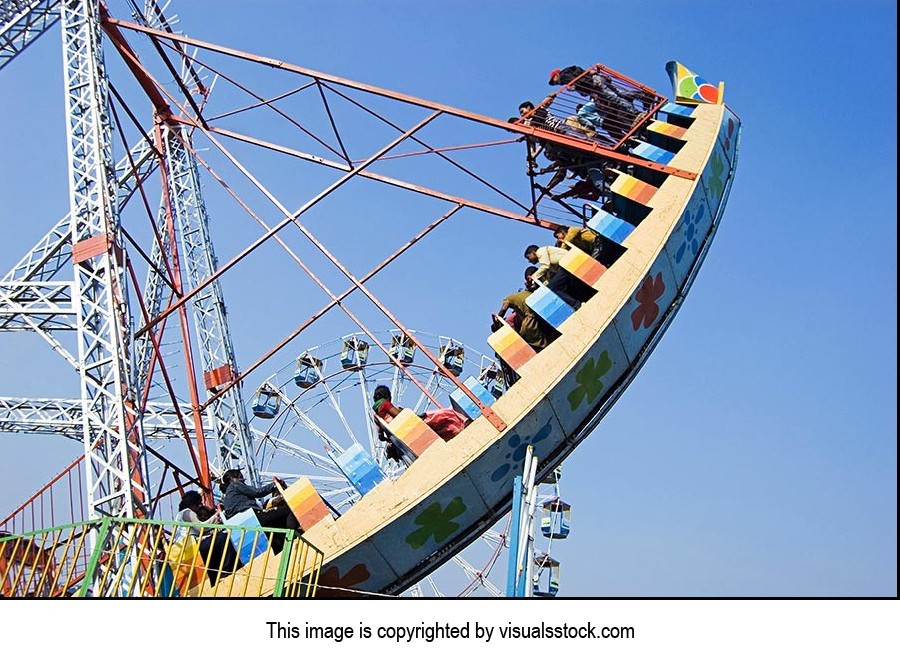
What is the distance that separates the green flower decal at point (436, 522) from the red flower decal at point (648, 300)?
338 centimetres

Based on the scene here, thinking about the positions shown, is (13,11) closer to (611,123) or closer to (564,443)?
(611,123)

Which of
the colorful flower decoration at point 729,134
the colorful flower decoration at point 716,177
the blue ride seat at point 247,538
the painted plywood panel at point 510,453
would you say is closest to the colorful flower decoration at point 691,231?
the colorful flower decoration at point 716,177

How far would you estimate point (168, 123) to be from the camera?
1902cm

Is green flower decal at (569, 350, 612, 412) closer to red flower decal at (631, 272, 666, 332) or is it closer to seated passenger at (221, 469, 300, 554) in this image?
red flower decal at (631, 272, 666, 332)

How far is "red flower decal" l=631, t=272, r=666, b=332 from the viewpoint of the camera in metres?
13.7

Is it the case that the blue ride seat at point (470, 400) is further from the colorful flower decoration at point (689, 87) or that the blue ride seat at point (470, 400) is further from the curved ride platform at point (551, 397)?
the colorful flower decoration at point (689, 87)

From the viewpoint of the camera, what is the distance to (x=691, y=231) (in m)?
14.6

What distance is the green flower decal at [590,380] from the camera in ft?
43.4

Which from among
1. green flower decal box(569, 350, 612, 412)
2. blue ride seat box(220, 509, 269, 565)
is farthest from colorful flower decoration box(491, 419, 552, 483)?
blue ride seat box(220, 509, 269, 565)

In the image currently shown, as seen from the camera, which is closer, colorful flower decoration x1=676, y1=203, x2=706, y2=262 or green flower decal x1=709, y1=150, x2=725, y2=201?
colorful flower decoration x1=676, y1=203, x2=706, y2=262

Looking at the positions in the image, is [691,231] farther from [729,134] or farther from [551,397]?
[551,397]

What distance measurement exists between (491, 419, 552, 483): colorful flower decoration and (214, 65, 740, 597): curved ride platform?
0.02 m

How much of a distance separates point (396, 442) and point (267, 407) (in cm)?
1250

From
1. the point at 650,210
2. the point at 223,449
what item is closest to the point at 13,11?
the point at 223,449
